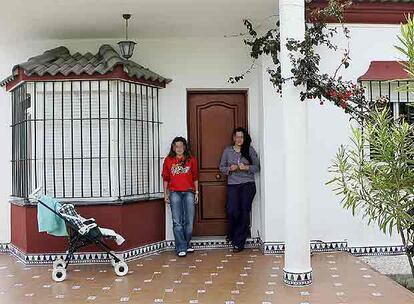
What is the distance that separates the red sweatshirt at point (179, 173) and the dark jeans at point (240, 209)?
1.97 feet

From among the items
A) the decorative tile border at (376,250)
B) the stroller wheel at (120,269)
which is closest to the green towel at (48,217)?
the stroller wheel at (120,269)

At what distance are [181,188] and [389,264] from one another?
2.96 metres

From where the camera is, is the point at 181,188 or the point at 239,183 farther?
the point at 239,183

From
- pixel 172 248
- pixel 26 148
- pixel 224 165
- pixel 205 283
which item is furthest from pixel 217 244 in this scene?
pixel 26 148

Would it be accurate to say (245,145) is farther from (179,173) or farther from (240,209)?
(179,173)

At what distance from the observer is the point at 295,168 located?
5188mm

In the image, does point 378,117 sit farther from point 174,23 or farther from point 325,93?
point 174,23

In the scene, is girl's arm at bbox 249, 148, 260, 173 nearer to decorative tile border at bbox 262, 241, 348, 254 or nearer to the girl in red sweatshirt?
the girl in red sweatshirt

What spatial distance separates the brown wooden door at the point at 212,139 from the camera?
736 cm

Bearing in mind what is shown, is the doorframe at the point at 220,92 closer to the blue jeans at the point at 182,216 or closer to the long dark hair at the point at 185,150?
the long dark hair at the point at 185,150

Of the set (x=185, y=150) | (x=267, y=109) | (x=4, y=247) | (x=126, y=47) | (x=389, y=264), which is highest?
(x=126, y=47)

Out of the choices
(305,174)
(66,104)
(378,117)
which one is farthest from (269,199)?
(378,117)

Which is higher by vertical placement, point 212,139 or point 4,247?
point 212,139

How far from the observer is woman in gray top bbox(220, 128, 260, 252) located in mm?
6918
